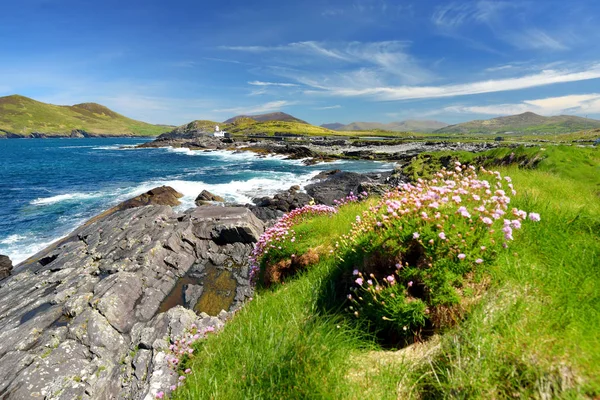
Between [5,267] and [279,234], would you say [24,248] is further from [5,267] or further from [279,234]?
[279,234]

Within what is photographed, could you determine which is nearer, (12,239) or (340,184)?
(12,239)

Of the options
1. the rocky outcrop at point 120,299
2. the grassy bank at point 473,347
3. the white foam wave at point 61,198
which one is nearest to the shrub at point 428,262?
the grassy bank at point 473,347

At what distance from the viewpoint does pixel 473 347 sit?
117 inches

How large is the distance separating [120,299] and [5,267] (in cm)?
1218

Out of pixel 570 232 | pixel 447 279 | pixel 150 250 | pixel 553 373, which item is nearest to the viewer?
pixel 553 373

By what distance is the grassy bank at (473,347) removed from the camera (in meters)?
2.57

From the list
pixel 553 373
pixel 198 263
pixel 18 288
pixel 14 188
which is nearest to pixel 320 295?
pixel 553 373

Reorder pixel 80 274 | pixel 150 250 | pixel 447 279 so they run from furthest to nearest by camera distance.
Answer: pixel 150 250 < pixel 80 274 < pixel 447 279

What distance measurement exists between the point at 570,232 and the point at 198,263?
17.0m

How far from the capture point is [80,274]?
576 inches

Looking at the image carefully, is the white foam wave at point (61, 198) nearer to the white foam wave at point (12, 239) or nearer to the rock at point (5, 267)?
the white foam wave at point (12, 239)

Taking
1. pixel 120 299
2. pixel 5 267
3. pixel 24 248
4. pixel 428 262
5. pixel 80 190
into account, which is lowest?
pixel 24 248

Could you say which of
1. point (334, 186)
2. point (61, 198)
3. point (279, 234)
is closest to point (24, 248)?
point (61, 198)

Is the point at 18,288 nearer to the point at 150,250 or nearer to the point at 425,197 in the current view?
the point at 150,250
